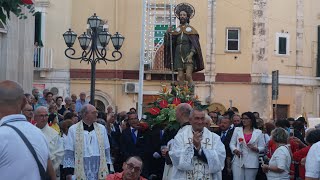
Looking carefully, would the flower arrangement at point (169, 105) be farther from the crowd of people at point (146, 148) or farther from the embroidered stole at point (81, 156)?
the embroidered stole at point (81, 156)

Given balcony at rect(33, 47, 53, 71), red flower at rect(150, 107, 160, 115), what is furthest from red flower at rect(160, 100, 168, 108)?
balcony at rect(33, 47, 53, 71)

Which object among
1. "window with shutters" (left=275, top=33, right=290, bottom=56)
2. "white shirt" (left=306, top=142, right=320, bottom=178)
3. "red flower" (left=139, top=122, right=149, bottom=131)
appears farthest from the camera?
"window with shutters" (left=275, top=33, right=290, bottom=56)

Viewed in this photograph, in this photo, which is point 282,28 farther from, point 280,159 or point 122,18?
point 280,159

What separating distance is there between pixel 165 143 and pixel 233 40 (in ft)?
76.8

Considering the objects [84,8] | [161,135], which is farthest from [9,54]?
[84,8]

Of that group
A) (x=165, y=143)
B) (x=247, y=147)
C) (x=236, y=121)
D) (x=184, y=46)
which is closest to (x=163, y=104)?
(x=165, y=143)

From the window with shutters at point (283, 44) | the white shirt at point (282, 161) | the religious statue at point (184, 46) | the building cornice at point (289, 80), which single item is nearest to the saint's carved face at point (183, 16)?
the religious statue at point (184, 46)

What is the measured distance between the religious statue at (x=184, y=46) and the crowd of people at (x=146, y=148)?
130 centimetres

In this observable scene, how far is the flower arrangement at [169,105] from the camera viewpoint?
12359 millimetres

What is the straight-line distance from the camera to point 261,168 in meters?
13.0

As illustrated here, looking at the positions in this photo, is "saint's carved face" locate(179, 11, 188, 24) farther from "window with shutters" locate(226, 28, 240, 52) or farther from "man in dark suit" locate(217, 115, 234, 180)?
"window with shutters" locate(226, 28, 240, 52)

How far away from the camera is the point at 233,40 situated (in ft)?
114

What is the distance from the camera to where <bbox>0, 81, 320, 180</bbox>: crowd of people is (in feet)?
19.2

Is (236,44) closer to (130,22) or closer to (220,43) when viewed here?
(220,43)
